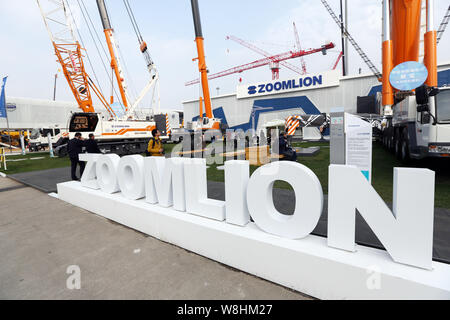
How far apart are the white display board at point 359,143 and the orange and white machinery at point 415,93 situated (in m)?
2.86

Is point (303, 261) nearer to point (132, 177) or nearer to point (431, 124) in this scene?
point (132, 177)

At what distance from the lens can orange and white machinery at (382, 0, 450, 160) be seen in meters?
5.20

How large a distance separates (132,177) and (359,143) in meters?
3.61

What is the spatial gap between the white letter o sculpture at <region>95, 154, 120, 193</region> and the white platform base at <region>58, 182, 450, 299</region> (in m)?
1.14

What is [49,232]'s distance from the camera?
360cm

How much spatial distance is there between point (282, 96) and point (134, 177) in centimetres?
2301

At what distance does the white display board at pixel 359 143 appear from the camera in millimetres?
3271

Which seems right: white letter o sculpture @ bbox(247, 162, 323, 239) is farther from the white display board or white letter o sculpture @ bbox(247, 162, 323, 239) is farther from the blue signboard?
the blue signboard

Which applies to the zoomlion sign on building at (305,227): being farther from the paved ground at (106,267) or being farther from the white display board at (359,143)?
the white display board at (359,143)

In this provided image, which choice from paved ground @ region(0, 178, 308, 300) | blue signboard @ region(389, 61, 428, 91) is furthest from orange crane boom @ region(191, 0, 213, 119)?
paved ground @ region(0, 178, 308, 300)

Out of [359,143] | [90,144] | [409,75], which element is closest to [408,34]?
[409,75]

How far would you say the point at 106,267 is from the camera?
254cm

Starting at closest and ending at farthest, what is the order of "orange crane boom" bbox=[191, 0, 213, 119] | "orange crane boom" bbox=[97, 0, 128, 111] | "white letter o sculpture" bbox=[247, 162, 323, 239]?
"white letter o sculpture" bbox=[247, 162, 323, 239] < "orange crane boom" bbox=[97, 0, 128, 111] < "orange crane boom" bbox=[191, 0, 213, 119]
